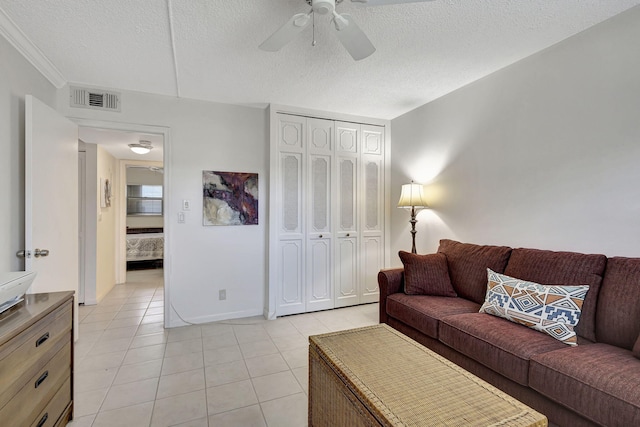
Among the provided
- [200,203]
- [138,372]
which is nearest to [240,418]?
[138,372]

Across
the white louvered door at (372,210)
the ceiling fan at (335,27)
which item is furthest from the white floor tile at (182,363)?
the ceiling fan at (335,27)

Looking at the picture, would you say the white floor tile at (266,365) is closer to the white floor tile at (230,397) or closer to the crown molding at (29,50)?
the white floor tile at (230,397)

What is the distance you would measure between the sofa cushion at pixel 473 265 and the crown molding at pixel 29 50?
3649 mm

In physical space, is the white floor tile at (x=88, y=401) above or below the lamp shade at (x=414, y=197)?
below

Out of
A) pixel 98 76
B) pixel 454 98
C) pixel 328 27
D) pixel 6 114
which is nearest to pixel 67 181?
pixel 6 114

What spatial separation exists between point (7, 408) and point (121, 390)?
3.39 ft

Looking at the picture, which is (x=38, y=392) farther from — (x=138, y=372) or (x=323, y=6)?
(x=323, y=6)

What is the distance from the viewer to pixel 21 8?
5.85 ft

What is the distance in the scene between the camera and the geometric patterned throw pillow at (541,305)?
172 cm

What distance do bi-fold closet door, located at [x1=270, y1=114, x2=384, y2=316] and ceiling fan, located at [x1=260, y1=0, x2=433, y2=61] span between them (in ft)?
5.72

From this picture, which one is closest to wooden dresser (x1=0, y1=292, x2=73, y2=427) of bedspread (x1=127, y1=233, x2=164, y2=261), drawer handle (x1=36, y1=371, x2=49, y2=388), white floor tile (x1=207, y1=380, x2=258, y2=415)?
drawer handle (x1=36, y1=371, x2=49, y2=388)

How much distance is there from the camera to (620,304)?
1690mm

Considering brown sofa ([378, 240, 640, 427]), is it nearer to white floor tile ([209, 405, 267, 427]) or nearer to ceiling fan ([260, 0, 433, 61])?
white floor tile ([209, 405, 267, 427])

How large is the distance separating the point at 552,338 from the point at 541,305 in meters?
0.19
